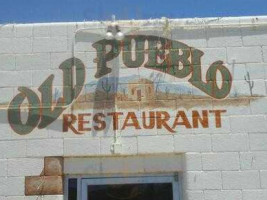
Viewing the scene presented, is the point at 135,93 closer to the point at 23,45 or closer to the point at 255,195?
the point at 23,45

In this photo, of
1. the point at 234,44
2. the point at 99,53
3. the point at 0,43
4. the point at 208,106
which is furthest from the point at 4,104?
the point at 234,44

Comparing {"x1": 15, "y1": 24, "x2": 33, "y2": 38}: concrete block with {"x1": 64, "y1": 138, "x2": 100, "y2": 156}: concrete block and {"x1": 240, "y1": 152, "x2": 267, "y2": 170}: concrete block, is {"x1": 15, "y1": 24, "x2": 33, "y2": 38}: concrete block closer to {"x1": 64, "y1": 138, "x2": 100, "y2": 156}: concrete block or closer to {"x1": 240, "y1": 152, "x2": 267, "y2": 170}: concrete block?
{"x1": 64, "y1": 138, "x2": 100, "y2": 156}: concrete block

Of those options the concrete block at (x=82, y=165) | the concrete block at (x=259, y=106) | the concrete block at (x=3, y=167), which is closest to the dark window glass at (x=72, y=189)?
the concrete block at (x=82, y=165)

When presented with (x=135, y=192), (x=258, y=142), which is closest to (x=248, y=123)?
(x=258, y=142)

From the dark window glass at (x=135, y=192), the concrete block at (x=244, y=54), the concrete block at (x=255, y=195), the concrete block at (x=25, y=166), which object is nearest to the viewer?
the concrete block at (x=255, y=195)

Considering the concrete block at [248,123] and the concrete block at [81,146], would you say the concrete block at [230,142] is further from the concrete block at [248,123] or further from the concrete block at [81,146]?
the concrete block at [81,146]

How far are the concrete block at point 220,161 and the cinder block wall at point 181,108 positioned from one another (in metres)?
0.01

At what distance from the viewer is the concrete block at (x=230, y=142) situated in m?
6.27

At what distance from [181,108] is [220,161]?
78 cm

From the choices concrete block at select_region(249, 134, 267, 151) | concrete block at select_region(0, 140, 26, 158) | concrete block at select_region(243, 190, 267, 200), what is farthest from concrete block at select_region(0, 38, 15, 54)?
concrete block at select_region(243, 190, 267, 200)

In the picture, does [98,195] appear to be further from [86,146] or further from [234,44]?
[234,44]

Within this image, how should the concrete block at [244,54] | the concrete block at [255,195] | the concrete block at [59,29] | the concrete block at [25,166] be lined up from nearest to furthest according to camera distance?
the concrete block at [255,195] < the concrete block at [25,166] < the concrete block at [244,54] < the concrete block at [59,29]

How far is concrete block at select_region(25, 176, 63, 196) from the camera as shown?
6207mm

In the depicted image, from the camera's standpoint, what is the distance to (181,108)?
252 inches
